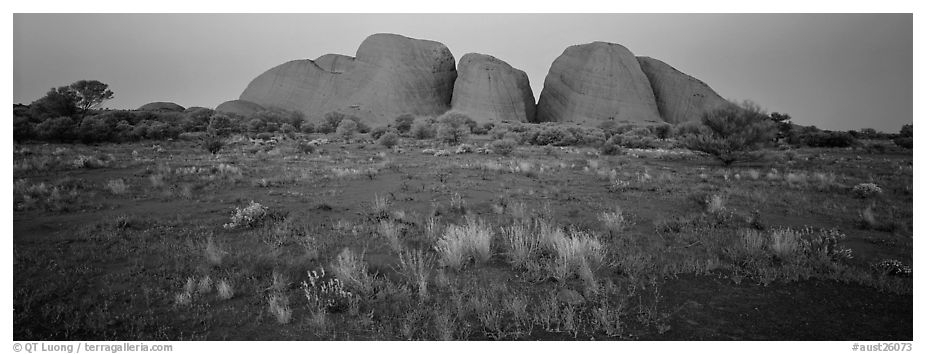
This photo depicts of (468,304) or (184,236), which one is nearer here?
(468,304)

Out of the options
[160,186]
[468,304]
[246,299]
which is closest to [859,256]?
[468,304]

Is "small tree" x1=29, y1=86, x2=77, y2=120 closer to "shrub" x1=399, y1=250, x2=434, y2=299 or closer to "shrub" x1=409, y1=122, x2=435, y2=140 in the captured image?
"shrub" x1=409, y1=122, x2=435, y2=140

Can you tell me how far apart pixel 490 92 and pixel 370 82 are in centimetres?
2149

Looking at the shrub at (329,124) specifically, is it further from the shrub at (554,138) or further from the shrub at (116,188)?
the shrub at (116,188)

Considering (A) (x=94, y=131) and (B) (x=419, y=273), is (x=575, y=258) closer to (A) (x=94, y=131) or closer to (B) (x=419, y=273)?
(B) (x=419, y=273)

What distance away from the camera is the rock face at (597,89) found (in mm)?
65375

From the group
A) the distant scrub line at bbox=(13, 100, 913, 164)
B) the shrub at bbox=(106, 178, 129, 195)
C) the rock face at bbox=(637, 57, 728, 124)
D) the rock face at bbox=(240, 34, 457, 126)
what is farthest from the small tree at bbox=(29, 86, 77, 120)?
the rock face at bbox=(637, 57, 728, 124)

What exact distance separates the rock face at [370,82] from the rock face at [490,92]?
4257 mm

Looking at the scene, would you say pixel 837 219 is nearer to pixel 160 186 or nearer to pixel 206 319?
pixel 206 319

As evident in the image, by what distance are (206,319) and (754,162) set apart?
21.8 meters

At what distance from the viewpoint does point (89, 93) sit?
46.6m
